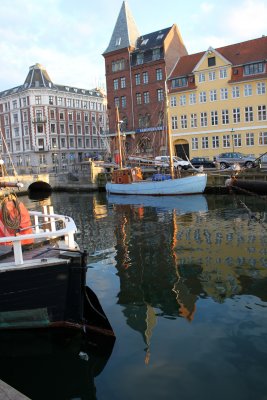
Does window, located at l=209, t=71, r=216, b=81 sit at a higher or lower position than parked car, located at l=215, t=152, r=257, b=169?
higher

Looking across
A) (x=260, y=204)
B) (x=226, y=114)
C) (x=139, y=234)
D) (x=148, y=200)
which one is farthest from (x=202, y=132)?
(x=139, y=234)

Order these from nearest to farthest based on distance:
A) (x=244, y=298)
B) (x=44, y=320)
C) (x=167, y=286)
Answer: (x=44, y=320) < (x=244, y=298) < (x=167, y=286)

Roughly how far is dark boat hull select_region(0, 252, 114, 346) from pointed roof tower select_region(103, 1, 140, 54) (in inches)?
2390

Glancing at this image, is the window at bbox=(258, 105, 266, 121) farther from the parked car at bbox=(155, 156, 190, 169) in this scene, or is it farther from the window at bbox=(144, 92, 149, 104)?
the window at bbox=(144, 92, 149, 104)

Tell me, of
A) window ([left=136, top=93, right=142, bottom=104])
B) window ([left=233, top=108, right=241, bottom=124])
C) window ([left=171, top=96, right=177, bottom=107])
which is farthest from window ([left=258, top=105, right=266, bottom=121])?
window ([left=136, top=93, right=142, bottom=104])

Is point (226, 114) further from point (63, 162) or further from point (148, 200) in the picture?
point (63, 162)

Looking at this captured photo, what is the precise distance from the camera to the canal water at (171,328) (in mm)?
6844

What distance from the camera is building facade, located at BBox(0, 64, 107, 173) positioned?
8662 centimetres

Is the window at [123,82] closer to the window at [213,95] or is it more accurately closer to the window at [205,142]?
the window at [213,95]

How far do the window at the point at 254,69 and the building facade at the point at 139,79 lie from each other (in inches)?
475

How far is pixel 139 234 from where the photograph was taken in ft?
66.6

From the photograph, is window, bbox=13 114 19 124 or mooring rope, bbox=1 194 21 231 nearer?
mooring rope, bbox=1 194 21 231

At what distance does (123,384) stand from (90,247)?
10979 mm

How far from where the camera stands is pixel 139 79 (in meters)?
62.1
